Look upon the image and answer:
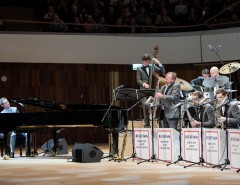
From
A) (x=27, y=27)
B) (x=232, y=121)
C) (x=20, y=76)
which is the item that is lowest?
(x=232, y=121)

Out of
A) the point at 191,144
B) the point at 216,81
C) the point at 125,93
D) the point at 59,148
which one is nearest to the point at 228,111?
the point at 191,144

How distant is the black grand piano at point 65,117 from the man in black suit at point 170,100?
110cm

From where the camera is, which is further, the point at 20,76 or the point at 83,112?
the point at 20,76

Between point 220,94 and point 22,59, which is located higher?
point 22,59

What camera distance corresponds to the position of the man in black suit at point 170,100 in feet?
32.0

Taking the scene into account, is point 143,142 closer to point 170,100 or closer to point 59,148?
point 170,100

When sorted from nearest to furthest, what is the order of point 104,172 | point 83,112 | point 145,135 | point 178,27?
point 104,172 → point 145,135 → point 83,112 → point 178,27

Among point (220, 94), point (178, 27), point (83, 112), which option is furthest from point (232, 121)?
point (178, 27)

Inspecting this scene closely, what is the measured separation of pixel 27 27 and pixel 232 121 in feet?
29.7

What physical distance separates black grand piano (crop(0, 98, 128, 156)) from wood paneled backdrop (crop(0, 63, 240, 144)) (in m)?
4.68

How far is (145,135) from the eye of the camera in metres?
10.2

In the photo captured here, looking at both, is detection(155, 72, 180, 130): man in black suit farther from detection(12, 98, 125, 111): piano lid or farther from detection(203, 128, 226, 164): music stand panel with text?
detection(12, 98, 125, 111): piano lid

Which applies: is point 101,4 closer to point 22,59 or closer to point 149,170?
point 22,59

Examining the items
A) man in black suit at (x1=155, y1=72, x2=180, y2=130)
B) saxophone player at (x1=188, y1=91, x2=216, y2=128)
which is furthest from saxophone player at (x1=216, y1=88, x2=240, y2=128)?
man in black suit at (x1=155, y1=72, x2=180, y2=130)
